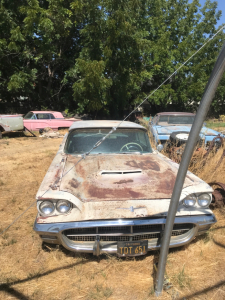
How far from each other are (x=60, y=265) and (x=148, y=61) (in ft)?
54.1

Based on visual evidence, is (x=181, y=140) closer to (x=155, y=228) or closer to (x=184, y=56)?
(x=155, y=228)

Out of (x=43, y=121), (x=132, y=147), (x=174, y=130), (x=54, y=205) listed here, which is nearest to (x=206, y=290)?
(x=54, y=205)

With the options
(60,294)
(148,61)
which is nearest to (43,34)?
(148,61)

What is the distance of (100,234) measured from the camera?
2.50 metres

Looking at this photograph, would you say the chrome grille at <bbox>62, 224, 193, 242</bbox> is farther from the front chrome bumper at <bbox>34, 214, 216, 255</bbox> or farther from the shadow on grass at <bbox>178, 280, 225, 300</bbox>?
the shadow on grass at <bbox>178, 280, 225, 300</bbox>

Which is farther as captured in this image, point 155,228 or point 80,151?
point 80,151

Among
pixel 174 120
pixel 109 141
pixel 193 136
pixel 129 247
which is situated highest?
pixel 193 136

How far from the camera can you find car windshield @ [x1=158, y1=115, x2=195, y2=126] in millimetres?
8016

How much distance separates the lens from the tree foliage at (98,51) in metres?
13.1

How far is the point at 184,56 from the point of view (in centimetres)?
1886

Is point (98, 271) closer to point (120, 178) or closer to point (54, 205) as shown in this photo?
point (54, 205)

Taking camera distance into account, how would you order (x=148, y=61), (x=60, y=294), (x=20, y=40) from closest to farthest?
(x=60, y=294)
(x=20, y=40)
(x=148, y=61)

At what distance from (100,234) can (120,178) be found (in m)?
0.77

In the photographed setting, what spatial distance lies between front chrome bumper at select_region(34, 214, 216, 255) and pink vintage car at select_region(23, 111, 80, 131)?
1089 centimetres
